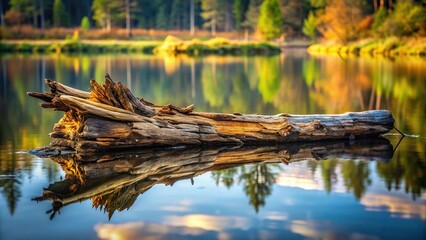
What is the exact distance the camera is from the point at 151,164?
34.4 ft

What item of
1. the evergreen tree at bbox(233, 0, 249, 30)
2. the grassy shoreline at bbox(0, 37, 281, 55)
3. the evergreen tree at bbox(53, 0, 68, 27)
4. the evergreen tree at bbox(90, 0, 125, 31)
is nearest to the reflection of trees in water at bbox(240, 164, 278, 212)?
the grassy shoreline at bbox(0, 37, 281, 55)

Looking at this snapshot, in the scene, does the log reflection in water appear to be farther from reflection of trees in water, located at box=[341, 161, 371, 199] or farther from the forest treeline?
the forest treeline

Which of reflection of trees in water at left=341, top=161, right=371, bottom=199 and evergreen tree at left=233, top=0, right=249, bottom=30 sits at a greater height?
evergreen tree at left=233, top=0, right=249, bottom=30

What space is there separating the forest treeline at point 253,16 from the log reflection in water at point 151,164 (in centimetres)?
5285

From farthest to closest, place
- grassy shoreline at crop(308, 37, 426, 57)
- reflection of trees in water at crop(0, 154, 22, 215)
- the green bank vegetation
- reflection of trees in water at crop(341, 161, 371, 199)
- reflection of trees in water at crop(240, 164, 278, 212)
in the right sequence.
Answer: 1. the green bank vegetation
2. grassy shoreline at crop(308, 37, 426, 57)
3. reflection of trees in water at crop(341, 161, 371, 199)
4. reflection of trees in water at crop(240, 164, 278, 212)
5. reflection of trees in water at crop(0, 154, 22, 215)

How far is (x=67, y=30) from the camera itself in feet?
288

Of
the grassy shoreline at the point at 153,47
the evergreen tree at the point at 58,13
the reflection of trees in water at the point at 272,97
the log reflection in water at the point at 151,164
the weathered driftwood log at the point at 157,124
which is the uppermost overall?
the evergreen tree at the point at 58,13

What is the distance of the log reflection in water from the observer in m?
8.78

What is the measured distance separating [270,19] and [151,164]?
73979 millimetres

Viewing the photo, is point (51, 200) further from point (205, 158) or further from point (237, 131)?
point (237, 131)

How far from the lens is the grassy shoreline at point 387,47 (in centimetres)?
5844

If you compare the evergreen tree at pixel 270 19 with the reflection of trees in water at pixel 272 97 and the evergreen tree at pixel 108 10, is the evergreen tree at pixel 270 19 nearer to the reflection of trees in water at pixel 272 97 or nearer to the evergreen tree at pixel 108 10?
the evergreen tree at pixel 108 10

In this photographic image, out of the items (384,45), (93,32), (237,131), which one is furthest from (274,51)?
(237,131)

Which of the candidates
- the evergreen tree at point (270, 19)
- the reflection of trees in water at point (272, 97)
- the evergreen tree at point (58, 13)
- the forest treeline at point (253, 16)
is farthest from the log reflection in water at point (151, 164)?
the evergreen tree at point (58, 13)
